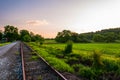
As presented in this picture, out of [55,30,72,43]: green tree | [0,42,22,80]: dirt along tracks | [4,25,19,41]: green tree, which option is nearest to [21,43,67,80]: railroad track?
[0,42,22,80]: dirt along tracks

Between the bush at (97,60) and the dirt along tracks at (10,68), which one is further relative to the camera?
the bush at (97,60)

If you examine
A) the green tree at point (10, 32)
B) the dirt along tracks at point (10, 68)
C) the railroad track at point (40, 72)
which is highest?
the green tree at point (10, 32)

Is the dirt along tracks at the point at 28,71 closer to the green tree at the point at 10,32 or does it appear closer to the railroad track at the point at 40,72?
the railroad track at the point at 40,72

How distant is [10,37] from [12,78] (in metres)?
161

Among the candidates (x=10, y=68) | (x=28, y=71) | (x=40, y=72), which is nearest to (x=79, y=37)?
(x=10, y=68)

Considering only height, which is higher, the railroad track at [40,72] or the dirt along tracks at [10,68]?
the railroad track at [40,72]

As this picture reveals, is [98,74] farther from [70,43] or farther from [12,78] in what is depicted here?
[70,43]

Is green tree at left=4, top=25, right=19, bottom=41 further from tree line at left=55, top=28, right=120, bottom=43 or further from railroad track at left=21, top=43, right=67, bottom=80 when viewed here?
railroad track at left=21, top=43, right=67, bottom=80

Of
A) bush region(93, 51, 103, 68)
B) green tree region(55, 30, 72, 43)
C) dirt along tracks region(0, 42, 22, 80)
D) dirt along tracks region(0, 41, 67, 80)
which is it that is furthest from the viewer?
green tree region(55, 30, 72, 43)

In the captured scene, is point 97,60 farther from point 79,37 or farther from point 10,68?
point 79,37

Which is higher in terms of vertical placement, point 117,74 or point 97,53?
point 97,53

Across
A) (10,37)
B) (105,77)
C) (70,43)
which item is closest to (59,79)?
(105,77)

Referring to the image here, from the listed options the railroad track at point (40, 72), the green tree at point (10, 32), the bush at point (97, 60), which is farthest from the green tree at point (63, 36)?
the bush at point (97, 60)

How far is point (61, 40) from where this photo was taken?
11056cm
